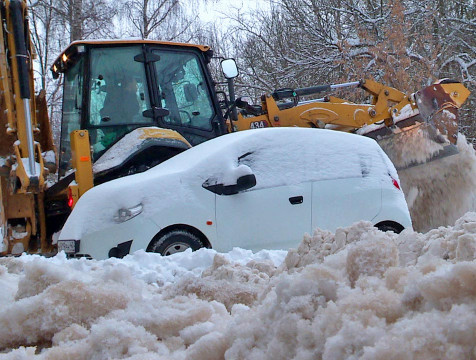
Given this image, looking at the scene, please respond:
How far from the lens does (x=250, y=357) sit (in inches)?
83.7

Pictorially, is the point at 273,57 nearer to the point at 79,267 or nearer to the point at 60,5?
the point at 60,5

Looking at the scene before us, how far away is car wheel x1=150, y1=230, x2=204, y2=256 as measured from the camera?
6.28 meters

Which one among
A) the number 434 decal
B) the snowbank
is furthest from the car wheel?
the number 434 decal

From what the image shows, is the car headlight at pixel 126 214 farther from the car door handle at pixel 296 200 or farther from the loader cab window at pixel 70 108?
the loader cab window at pixel 70 108

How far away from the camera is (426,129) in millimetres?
9367

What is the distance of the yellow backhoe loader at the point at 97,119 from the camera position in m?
7.64

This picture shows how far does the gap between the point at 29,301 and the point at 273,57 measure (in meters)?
17.1

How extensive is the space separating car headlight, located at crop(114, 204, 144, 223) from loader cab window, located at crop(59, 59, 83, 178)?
2495mm

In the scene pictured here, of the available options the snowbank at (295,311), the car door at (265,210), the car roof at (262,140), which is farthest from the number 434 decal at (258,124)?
the snowbank at (295,311)

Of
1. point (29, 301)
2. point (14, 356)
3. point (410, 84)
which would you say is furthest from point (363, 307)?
point (410, 84)

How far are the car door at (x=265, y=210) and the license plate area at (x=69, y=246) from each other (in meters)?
1.35

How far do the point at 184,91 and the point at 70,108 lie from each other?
5.10 feet

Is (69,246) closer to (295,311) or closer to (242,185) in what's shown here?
(242,185)

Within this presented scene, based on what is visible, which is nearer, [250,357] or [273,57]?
[250,357]
